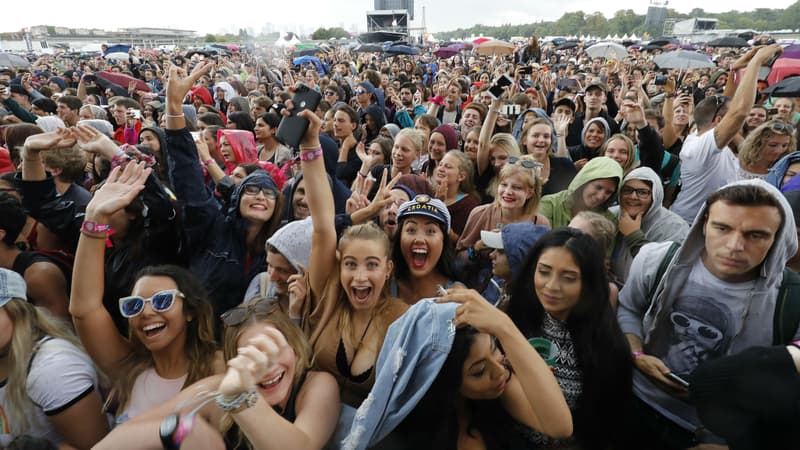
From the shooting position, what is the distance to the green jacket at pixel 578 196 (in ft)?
10.9

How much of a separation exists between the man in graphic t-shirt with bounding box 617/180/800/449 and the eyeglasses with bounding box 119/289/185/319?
86.0 inches

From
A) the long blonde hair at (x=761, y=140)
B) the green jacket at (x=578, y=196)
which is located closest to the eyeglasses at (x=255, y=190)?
the green jacket at (x=578, y=196)

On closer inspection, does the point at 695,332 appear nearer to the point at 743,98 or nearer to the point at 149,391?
the point at 743,98

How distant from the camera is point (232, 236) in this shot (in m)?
3.10

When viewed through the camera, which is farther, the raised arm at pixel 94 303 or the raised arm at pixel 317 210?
the raised arm at pixel 317 210

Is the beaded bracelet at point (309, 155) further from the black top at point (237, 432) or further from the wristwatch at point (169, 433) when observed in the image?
the wristwatch at point (169, 433)

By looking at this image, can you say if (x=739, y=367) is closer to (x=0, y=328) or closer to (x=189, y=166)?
(x=0, y=328)

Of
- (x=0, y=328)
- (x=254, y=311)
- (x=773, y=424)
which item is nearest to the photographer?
(x=773, y=424)

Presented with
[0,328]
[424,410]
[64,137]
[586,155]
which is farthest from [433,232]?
[586,155]

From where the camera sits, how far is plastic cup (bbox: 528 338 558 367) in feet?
6.57

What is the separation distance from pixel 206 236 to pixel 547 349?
228cm

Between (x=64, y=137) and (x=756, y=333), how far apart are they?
384cm

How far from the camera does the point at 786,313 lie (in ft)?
5.94

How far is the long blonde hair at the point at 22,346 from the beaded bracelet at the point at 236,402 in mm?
1104
